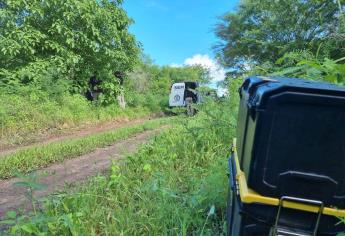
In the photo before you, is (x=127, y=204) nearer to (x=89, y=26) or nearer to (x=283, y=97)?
(x=283, y=97)

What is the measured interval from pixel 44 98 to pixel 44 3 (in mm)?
2881

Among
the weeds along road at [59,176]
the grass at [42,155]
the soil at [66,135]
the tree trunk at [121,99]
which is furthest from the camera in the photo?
the tree trunk at [121,99]

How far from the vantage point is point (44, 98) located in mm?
10289

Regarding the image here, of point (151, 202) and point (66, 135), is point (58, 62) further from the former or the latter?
point (151, 202)

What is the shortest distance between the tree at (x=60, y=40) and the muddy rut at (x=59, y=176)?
5248mm

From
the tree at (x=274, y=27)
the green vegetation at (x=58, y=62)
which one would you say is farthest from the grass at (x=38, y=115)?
the tree at (x=274, y=27)

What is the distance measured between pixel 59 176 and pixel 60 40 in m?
7.70

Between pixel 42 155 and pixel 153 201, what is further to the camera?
pixel 42 155

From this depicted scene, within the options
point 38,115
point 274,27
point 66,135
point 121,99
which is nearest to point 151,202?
point 66,135

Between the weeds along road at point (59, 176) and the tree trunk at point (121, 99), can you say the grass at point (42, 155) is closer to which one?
the weeds along road at point (59, 176)

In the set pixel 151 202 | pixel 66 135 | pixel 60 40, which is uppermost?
pixel 60 40

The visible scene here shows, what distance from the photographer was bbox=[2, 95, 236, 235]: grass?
8.20 ft

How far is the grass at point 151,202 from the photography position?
2.50 m

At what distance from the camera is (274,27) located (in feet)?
46.9
